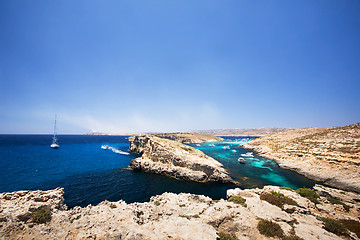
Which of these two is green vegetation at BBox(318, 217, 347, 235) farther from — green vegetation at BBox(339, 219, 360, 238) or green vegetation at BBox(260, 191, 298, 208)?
green vegetation at BBox(260, 191, 298, 208)

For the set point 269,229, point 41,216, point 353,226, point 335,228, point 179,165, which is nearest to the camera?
point 41,216

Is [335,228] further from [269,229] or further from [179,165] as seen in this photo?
[179,165]

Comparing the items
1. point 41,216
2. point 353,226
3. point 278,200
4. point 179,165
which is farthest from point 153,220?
point 179,165

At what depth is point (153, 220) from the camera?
38.8 feet

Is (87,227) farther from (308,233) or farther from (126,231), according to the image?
(308,233)

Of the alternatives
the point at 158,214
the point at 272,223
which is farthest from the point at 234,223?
the point at 158,214

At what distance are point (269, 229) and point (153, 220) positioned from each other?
31.5ft

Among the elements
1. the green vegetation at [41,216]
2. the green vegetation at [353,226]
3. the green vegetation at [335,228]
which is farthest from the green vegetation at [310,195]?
the green vegetation at [41,216]

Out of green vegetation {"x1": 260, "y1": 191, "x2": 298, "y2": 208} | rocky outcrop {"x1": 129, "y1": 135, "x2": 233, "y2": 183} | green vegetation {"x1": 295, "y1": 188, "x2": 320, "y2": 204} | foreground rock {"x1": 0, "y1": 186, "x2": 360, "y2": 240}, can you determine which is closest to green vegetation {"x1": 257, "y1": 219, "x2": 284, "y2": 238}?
foreground rock {"x1": 0, "y1": 186, "x2": 360, "y2": 240}

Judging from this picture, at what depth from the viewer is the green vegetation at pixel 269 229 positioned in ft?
33.5

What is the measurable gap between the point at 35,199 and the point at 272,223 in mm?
21430

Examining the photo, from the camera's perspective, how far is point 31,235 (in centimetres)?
866

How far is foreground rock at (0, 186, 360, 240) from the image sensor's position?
8.99 meters

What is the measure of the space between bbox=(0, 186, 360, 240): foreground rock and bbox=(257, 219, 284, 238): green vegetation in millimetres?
306
